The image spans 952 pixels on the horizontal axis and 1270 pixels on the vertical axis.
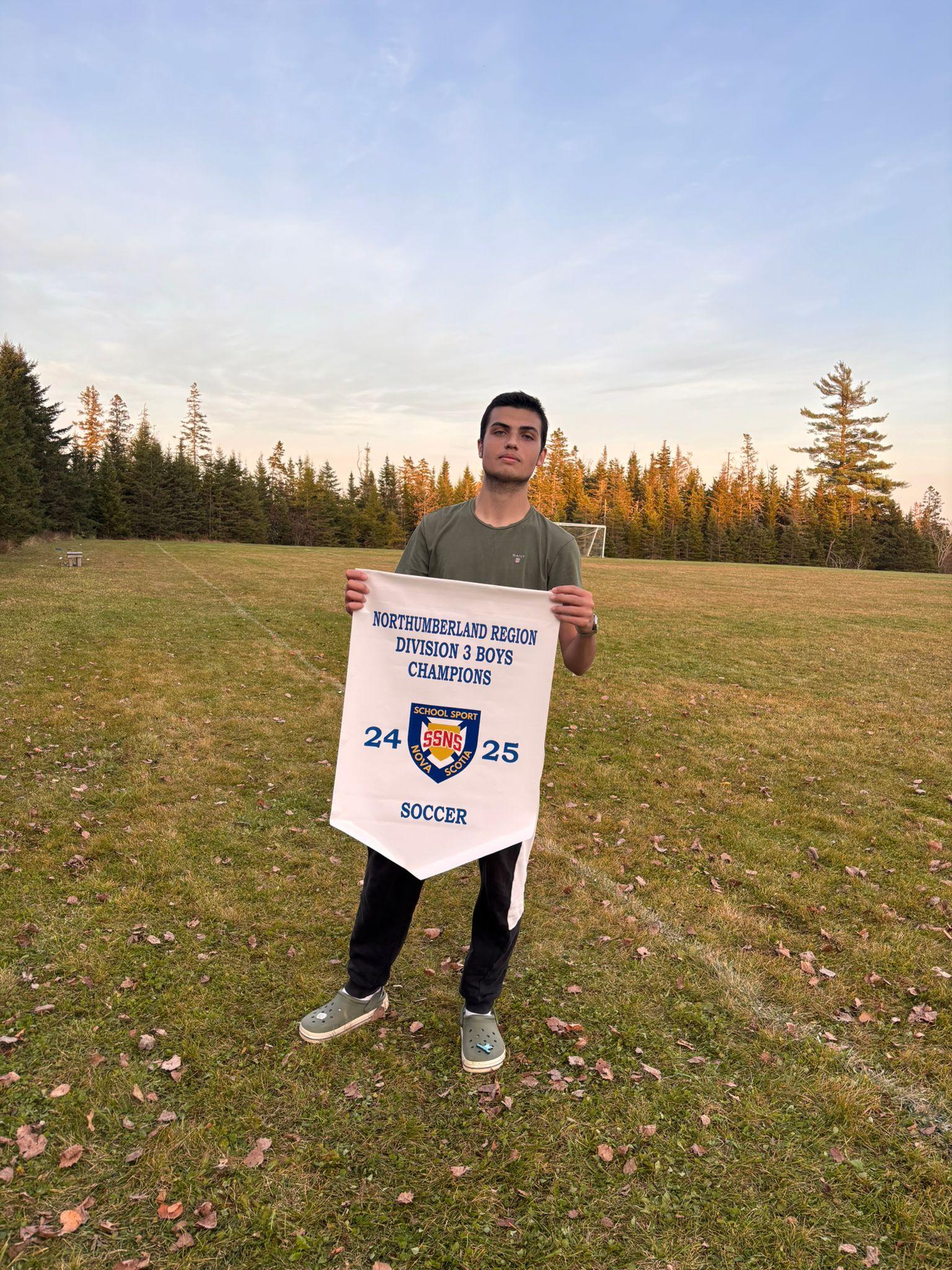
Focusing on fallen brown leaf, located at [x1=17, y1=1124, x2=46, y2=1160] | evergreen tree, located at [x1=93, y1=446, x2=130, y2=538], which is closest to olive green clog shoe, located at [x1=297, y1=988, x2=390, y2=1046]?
fallen brown leaf, located at [x1=17, y1=1124, x2=46, y2=1160]

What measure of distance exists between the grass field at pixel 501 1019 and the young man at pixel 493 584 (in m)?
0.39

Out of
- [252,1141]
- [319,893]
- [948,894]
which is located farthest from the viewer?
[948,894]

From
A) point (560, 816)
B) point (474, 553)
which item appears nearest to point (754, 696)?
point (560, 816)

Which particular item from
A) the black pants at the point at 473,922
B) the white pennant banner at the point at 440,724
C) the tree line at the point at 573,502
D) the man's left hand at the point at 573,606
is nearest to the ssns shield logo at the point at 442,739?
the white pennant banner at the point at 440,724

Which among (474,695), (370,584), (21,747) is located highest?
(370,584)

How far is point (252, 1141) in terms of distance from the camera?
2990 mm

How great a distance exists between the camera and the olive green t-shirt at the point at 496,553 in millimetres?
3291

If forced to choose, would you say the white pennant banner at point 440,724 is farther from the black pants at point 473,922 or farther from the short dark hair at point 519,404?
the short dark hair at point 519,404

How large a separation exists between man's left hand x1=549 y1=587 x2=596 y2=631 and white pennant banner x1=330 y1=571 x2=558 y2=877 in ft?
0.19

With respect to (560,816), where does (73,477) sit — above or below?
above

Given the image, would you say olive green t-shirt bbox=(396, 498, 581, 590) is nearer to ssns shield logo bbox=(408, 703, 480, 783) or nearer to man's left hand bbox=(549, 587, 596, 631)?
man's left hand bbox=(549, 587, 596, 631)

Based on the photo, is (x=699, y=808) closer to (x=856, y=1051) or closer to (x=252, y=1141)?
(x=856, y=1051)

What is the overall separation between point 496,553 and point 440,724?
830mm

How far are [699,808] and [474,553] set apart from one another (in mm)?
4909
